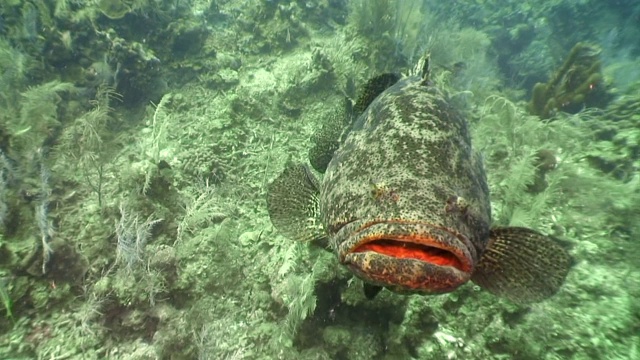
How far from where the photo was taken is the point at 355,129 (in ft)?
10.2

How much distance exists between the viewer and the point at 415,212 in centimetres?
192

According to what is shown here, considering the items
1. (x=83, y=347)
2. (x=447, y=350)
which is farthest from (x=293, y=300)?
(x=83, y=347)

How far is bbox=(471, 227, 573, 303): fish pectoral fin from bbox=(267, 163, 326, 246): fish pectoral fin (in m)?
1.33

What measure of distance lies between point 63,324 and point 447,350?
4.01 metres

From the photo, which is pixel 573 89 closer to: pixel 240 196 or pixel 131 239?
pixel 240 196

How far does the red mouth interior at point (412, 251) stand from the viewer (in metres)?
1.90

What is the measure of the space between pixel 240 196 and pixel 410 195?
12.4 feet

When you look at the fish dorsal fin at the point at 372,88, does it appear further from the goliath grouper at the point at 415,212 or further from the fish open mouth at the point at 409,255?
the fish open mouth at the point at 409,255

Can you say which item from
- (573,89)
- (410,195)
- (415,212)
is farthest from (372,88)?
(573,89)

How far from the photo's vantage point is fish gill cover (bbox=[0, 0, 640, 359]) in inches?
133

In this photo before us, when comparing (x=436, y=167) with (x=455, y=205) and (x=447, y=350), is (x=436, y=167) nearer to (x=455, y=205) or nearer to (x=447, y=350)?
(x=455, y=205)

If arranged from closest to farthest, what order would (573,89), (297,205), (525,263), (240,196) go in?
1. (525,263)
2. (297,205)
3. (240,196)
4. (573,89)

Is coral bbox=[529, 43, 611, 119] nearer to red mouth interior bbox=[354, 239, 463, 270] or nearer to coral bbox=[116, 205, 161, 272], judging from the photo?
red mouth interior bbox=[354, 239, 463, 270]

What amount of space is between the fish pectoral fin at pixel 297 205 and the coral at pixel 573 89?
7303 mm
